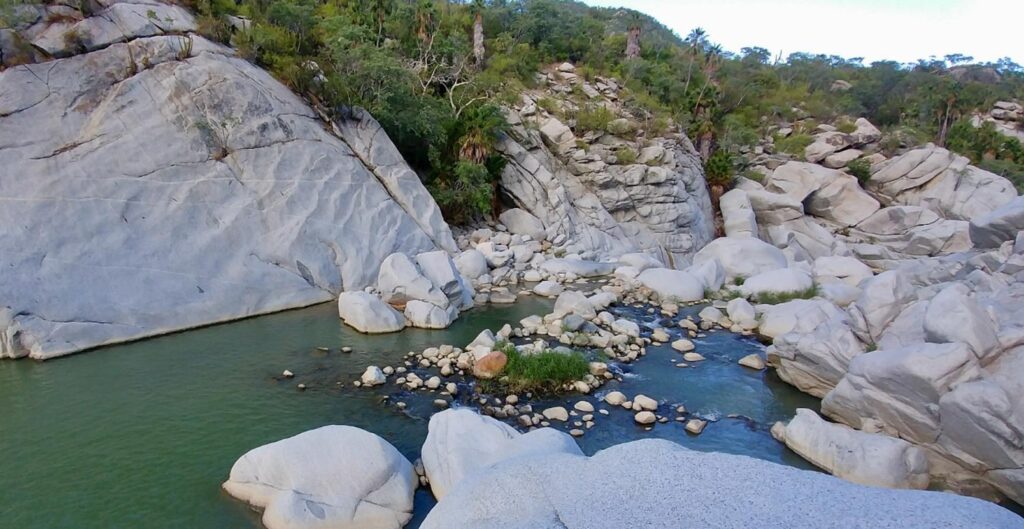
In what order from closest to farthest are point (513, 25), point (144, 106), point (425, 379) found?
1. point (425, 379)
2. point (144, 106)
3. point (513, 25)

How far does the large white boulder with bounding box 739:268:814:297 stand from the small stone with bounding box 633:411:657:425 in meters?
9.90

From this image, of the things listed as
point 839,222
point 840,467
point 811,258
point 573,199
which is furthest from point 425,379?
point 839,222

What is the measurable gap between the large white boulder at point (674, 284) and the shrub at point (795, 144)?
Result: 22.3 meters

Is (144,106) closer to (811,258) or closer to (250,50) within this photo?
(250,50)

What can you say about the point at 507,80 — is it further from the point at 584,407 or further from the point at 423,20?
the point at 584,407

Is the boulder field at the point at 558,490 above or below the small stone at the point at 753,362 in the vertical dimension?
above

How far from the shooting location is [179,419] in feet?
34.5

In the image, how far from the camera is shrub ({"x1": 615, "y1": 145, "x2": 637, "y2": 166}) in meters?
29.1

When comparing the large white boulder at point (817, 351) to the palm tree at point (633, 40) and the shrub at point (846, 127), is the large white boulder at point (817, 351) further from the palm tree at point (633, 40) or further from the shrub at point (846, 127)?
the shrub at point (846, 127)

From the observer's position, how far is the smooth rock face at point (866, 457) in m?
8.91

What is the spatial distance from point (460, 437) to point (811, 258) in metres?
26.2

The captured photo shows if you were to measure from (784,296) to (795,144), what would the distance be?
23.5 m

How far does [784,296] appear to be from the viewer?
18.9 meters

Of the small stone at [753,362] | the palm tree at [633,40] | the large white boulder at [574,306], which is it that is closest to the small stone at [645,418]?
the small stone at [753,362]
